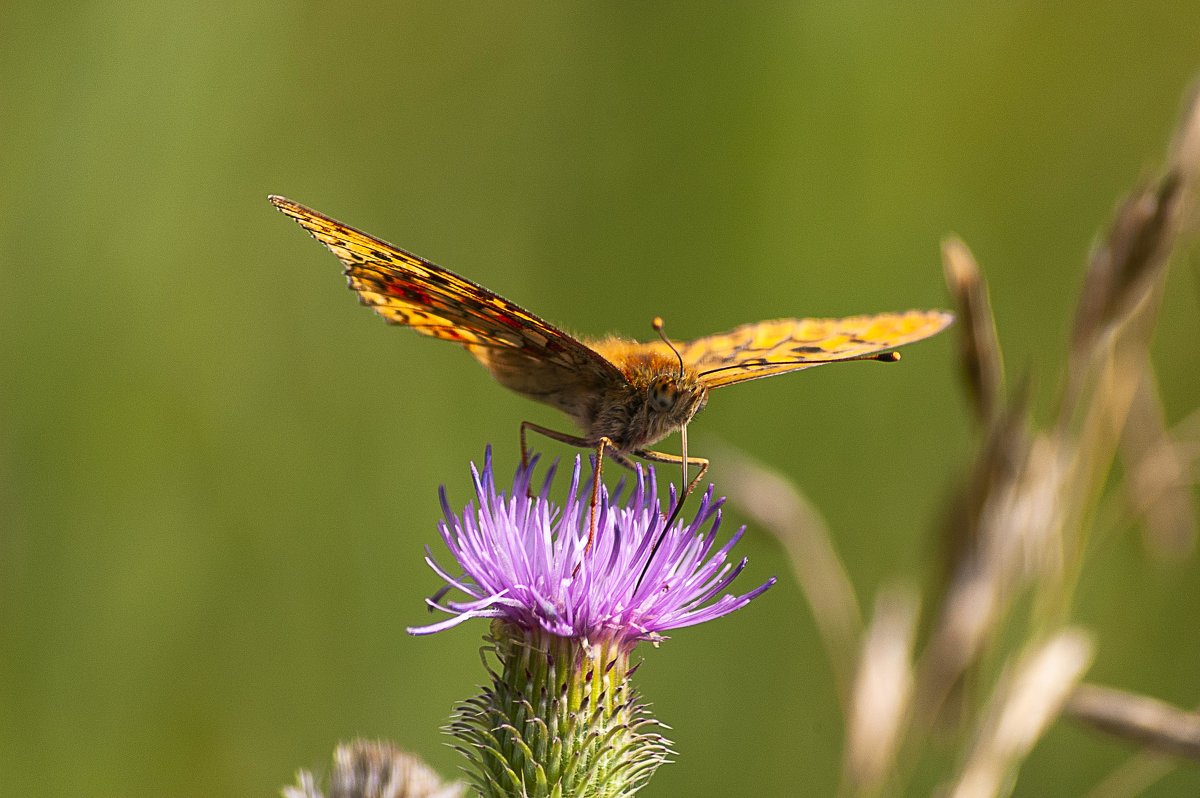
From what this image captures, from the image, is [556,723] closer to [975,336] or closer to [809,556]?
[809,556]

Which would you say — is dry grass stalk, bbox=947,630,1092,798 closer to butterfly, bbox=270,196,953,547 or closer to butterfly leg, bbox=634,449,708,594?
butterfly, bbox=270,196,953,547

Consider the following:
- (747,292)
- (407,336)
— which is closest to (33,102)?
(407,336)

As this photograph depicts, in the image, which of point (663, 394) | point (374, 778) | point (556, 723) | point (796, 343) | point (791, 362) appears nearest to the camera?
point (374, 778)

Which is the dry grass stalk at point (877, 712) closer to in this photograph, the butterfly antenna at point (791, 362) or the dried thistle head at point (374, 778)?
the butterfly antenna at point (791, 362)

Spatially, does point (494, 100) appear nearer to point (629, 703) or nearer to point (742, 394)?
point (742, 394)

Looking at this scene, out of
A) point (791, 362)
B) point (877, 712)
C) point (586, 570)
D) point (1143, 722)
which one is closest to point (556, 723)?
point (586, 570)

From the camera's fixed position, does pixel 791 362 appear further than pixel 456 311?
No

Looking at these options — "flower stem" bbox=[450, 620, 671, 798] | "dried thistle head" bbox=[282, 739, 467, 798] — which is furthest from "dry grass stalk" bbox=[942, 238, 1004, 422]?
"dried thistle head" bbox=[282, 739, 467, 798]
